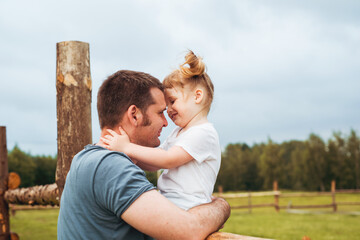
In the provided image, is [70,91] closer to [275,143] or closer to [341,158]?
[341,158]

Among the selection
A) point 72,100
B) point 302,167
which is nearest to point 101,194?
point 72,100

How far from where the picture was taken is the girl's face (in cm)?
211

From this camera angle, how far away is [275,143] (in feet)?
168

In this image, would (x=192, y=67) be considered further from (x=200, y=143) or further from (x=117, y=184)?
(x=117, y=184)

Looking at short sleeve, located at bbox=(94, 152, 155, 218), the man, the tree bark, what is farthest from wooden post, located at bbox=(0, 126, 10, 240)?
short sleeve, located at bbox=(94, 152, 155, 218)

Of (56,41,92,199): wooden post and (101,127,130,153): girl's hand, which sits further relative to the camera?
(56,41,92,199): wooden post

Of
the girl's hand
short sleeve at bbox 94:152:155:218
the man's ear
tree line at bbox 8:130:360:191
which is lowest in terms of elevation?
tree line at bbox 8:130:360:191

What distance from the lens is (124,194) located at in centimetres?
150

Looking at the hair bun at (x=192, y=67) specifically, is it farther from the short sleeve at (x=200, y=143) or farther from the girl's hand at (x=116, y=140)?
the girl's hand at (x=116, y=140)

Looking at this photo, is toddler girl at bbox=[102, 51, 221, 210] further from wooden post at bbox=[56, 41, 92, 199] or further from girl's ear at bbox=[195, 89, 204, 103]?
wooden post at bbox=[56, 41, 92, 199]

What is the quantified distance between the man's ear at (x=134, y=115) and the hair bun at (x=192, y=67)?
39 cm

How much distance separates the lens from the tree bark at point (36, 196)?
4051mm

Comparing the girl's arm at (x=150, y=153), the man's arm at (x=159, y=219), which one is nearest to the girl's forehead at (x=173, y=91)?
the girl's arm at (x=150, y=153)

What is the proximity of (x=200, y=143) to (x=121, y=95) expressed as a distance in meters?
0.48
